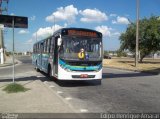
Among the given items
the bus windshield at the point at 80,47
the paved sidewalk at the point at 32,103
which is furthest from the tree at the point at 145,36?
the paved sidewalk at the point at 32,103

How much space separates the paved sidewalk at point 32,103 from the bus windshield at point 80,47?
322 cm

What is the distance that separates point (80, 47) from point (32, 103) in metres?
6.00

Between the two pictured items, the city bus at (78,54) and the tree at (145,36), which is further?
the tree at (145,36)

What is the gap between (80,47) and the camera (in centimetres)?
1552

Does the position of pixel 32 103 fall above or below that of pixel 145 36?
below

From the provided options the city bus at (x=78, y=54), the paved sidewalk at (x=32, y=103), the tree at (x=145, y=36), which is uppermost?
the tree at (x=145, y=36)

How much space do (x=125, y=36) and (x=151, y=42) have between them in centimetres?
488

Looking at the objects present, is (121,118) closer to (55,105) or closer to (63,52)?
(55,105)

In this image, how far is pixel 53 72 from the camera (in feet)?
56.2

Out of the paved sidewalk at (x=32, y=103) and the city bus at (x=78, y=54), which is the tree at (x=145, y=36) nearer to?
the city bus at (x=78, y=54)

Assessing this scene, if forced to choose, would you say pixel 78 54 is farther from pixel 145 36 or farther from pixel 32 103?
pixel 145 36

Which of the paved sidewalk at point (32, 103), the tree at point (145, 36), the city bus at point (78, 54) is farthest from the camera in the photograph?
the tree at point (145, 36)

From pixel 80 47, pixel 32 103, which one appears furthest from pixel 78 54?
pixel 32 103

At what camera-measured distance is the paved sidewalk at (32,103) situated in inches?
355
